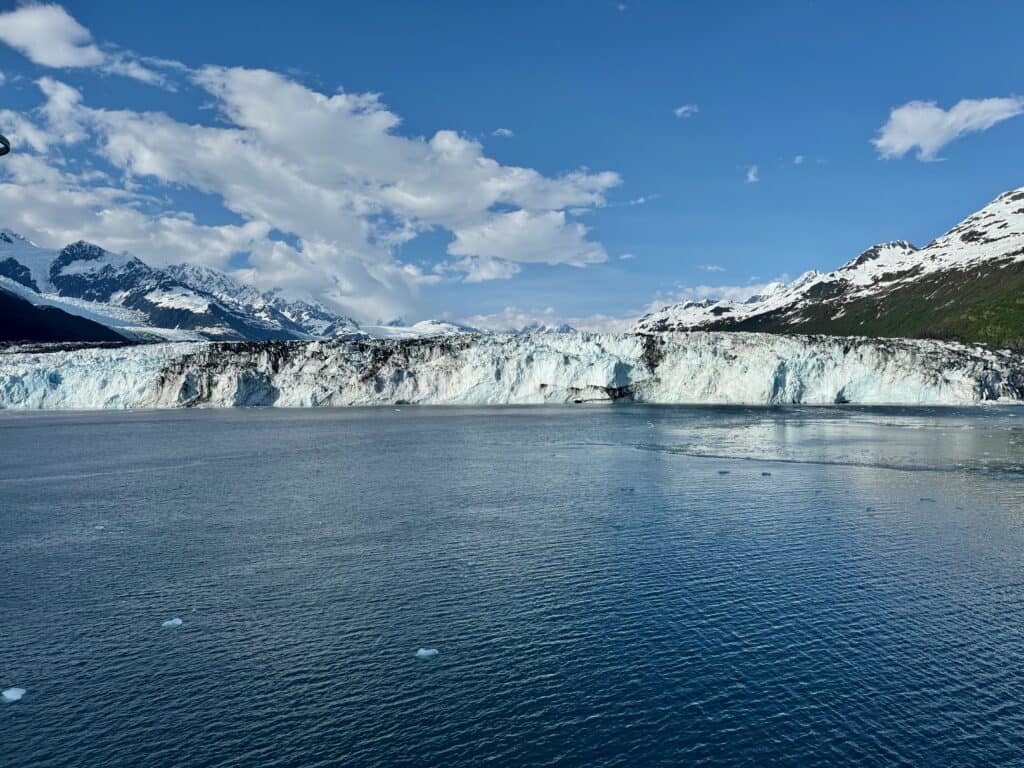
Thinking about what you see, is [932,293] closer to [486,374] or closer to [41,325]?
→ [486,374]

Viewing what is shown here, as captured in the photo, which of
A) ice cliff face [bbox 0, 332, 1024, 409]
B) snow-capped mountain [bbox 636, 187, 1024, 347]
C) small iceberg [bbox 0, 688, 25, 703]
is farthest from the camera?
snow-capped mountain [bbox 636, 187, 1024, 347]

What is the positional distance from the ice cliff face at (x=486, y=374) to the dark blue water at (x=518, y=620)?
43.6m

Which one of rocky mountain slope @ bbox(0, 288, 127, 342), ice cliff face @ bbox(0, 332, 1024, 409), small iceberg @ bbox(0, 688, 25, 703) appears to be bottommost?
small iceberg @ bbox(0, 688, 25, 703)

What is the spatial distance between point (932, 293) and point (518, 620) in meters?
159

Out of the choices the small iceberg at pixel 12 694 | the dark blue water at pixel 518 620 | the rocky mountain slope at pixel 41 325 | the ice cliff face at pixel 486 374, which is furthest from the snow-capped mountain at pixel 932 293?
the rocky mountain slope at pixel 41 325

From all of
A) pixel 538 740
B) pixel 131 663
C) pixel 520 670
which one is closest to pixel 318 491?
pixel 131 663

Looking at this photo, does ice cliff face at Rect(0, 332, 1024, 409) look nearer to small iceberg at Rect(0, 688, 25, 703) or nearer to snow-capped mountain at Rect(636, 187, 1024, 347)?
snow-capped mountain at Rect(636, 187, 1024, 347)

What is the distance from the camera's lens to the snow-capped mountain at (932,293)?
390ft

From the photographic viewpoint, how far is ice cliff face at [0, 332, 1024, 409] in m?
67.3

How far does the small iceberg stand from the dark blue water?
0.10 metres

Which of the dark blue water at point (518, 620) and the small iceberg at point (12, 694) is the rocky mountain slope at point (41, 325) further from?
the small iceberg at point (12, 694)

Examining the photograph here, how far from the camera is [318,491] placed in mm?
23469

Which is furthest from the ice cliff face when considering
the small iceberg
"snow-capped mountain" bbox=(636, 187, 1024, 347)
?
the small iceberg

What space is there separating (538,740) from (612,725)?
0.93m
